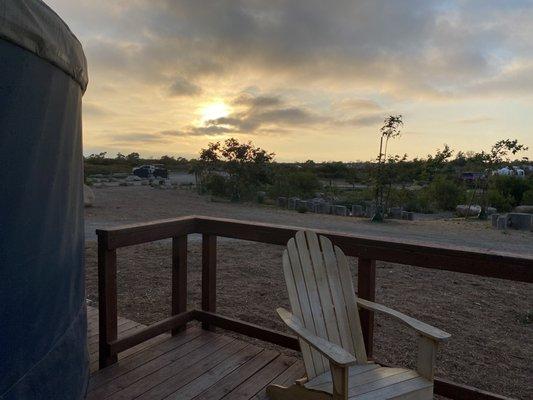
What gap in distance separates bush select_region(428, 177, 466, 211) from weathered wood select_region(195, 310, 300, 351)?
56.5 feet

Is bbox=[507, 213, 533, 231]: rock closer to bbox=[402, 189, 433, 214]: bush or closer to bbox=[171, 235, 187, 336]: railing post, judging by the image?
bbox=[402, 189, 433, 214]: bush

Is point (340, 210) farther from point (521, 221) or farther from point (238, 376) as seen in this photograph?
point (238, 376)

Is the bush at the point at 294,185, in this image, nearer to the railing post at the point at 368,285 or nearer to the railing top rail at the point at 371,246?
the railing top rail at the point at 371,246

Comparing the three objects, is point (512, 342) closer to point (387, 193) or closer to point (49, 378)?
point (49, 378)

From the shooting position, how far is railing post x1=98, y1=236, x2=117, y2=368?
8.27ft

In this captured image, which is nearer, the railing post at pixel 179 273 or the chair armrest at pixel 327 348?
the chair armrest at pixel 327 348

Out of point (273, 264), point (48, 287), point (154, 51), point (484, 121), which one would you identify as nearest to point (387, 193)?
point (484, 121)

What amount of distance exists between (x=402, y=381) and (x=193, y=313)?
1.71 meters

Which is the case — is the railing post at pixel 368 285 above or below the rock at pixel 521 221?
above

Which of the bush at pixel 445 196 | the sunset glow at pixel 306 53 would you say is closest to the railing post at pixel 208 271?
the sunset glow at pixel 306 53

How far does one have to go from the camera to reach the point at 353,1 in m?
5.72

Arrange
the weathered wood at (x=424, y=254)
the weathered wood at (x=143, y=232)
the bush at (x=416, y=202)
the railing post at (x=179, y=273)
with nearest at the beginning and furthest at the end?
the weathered wood at (x=424, y=254) → the weathered wood at (x=143, y=232) → the railing post at (x=179, y=273) → the bush at (x=416, y=202)

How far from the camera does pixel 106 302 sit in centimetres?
255

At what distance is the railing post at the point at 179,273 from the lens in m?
3.02
